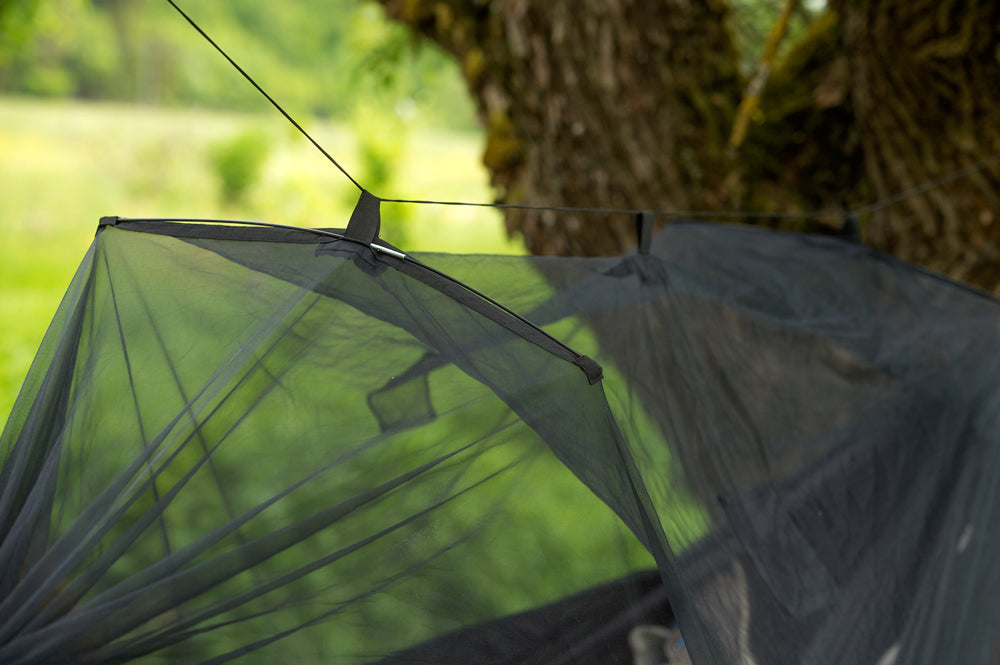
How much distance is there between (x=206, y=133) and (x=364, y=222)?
41.8ft

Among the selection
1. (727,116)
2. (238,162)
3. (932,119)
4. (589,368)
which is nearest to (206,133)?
(238,162)

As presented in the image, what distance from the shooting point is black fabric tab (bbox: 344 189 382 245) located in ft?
2.81

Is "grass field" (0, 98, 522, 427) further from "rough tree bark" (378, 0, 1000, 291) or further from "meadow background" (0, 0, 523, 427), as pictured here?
"rough tree bark" (378, 0, 1000, 291)

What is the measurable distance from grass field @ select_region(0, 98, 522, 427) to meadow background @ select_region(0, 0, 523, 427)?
1.1 inches

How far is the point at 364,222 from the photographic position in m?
0.86

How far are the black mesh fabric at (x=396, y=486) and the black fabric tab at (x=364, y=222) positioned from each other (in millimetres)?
19

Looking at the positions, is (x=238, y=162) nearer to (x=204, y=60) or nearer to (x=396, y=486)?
(x=204, y=60)

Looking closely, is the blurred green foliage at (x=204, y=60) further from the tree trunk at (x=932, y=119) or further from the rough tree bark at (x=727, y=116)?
the tree trunk at (x=932, y=119)

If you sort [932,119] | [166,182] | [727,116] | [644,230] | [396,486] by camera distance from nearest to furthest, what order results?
1. [396,486]
2. [644,230]
3. [932,119]
4. [727,116]
5. [166,182]

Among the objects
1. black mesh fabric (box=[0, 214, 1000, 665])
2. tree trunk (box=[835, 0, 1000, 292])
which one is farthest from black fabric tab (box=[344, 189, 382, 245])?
tree trunk (box=[835, 0, 1000, 292])

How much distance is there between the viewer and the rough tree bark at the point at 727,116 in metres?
1.85

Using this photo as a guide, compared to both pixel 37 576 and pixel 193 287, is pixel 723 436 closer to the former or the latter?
pixel 193 287

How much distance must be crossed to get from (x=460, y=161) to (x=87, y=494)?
13.1 metres

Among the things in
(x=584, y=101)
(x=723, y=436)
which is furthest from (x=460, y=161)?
(x=723, y=436)
